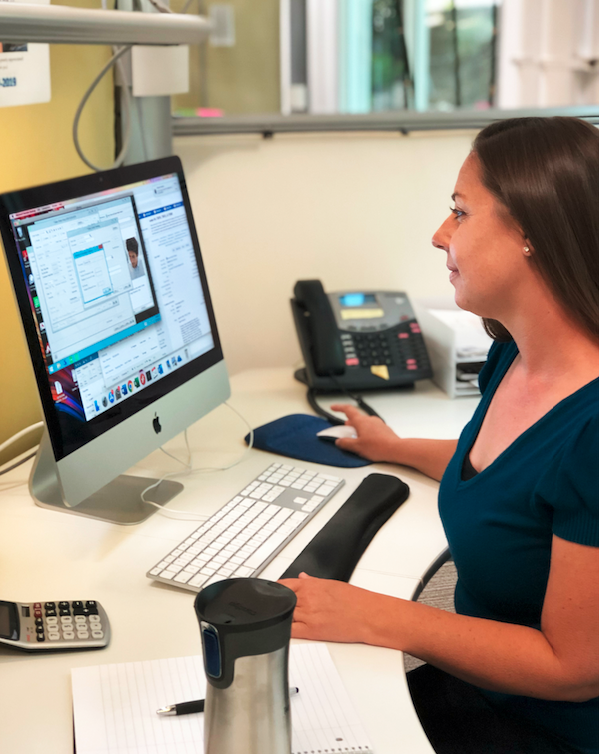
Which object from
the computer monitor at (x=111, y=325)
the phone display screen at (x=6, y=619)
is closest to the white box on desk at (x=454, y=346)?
the computer monitor at (x=111, y=325)

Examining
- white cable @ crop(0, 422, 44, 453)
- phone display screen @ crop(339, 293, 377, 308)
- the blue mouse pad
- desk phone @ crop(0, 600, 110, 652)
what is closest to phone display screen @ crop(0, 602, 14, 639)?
desk phone @ crop(0, 600, 110, 652)

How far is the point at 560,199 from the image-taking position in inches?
31.4

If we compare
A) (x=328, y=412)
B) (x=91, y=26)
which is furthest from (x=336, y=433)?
(x=91, y=26)

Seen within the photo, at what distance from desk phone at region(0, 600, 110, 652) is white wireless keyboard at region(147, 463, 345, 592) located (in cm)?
10

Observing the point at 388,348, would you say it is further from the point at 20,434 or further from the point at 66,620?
the point at 66,620

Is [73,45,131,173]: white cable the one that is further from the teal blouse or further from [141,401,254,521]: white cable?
the teal blouse

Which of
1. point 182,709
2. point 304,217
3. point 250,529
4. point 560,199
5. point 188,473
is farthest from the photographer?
point 304,217

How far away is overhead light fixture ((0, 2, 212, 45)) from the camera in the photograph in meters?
0.84

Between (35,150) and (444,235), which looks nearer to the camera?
(444,235)

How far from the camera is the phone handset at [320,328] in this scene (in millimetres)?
1562

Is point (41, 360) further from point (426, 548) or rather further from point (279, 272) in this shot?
point (279, 272)

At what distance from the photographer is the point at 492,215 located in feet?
2.82

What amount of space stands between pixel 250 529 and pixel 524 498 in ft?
1.22

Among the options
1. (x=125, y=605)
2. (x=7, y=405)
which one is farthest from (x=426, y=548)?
(x=7, y=405)
